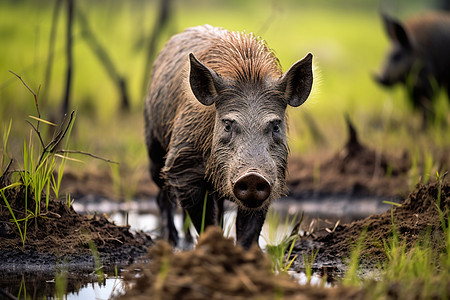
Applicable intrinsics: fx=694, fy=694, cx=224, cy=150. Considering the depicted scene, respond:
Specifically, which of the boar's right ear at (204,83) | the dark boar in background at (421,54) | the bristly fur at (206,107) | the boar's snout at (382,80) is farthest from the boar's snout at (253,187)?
the boar's snout at (382,80)

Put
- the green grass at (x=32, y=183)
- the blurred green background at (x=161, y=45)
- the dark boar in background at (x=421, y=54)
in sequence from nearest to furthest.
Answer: the green grass at (x=32, y=183) < the blurred green background at (x=161, y=45) < the dark boar in background at (x=421, y=54)

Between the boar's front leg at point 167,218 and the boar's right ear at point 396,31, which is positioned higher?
the boar's right ear at point 396,31

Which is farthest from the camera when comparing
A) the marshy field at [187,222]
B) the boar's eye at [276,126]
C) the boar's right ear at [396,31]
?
the boar's right ear at [396,31]

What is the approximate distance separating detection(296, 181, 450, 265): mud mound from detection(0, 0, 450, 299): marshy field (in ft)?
0.04

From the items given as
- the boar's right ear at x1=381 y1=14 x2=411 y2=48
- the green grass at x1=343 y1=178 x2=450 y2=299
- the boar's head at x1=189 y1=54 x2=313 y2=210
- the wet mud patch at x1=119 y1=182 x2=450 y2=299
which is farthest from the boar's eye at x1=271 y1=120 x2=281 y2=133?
the boar's right ear at x1=381 y1=14 x2=411 y2=48

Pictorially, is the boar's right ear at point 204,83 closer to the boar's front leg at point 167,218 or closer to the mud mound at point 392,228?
the mud mound at point 392,228

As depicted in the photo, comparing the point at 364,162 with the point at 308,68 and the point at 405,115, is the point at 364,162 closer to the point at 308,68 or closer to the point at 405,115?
the point at 405,115

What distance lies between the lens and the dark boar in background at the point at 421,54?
1191cm

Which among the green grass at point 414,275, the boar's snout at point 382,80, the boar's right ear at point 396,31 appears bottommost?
the green grass at point 414,275

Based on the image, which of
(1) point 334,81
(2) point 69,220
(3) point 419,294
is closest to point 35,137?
(2) point 69,220

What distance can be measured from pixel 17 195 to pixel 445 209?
3058mm

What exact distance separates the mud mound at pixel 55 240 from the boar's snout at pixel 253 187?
4.02ft

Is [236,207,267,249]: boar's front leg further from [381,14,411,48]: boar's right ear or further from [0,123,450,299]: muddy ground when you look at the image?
[381,14,411,48]: boar's right ear

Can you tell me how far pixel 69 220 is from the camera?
5191 millimetres
